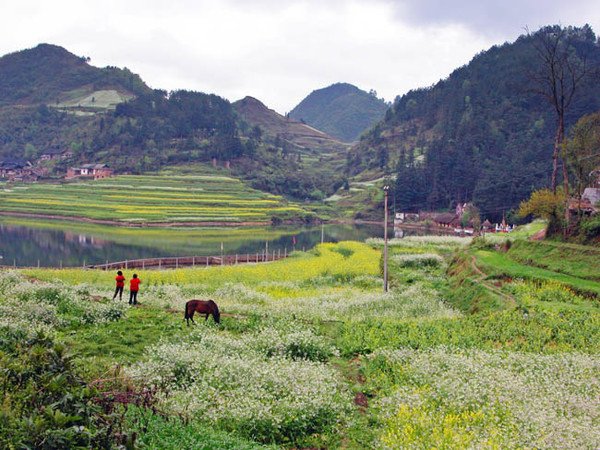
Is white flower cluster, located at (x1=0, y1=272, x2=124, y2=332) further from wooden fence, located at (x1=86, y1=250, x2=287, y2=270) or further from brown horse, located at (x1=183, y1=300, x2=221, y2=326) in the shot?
wooden fence, located at (x1=86, y1=250, x2=287, y2=270)

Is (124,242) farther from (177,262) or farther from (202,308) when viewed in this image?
(202,308)

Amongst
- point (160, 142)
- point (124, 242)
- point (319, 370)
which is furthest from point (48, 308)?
point (160, 142)

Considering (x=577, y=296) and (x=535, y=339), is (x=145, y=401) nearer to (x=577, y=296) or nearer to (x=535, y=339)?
(x=535, y=339)

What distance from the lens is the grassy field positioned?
10227 mm

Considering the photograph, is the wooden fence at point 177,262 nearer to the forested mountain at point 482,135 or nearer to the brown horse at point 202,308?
the brown horse at point 202,308

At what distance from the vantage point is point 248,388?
13.4 metres

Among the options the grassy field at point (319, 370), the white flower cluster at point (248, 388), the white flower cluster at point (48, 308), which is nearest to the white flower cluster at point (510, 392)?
the grassy field at point (319, 370)

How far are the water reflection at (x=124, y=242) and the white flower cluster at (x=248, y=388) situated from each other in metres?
40.0

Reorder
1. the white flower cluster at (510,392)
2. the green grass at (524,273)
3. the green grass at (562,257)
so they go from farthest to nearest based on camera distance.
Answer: the green grass at (562,257), the green grass at (524,273), the white flower cluster at (510,392)

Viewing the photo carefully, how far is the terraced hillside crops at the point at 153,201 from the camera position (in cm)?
10475

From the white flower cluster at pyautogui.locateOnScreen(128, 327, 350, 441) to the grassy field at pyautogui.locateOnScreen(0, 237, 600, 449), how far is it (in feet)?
0.15

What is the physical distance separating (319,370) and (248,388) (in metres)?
Result: 2.66

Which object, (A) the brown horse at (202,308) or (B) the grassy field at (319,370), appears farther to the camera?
(A) the brown horse at (202,308)

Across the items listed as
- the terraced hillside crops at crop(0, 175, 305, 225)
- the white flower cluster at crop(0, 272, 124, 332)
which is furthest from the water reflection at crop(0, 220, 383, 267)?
the white flower cluster at crop(0, 272, 124, 332)
